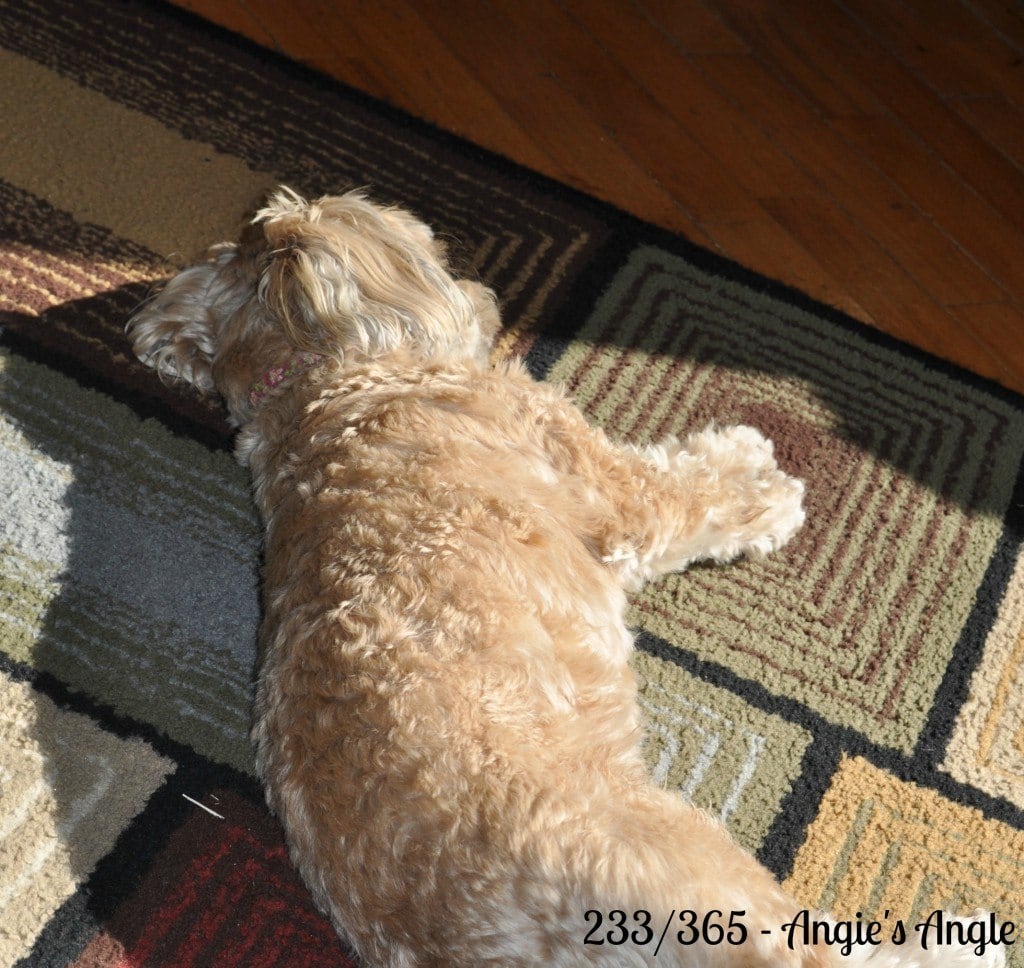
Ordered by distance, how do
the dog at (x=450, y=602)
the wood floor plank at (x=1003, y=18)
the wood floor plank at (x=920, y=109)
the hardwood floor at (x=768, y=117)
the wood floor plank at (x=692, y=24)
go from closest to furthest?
the dog at (x=450, y=602), the hardwood floor at (x=768, y=117), the wood floor plank at (x=920, y=109), the wood floor plank at (x=692, y=24), the wood floor plank at (x=1003, y=18)

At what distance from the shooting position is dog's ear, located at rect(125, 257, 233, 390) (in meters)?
2.47

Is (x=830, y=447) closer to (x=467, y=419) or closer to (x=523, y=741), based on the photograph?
(x=467, y=419)

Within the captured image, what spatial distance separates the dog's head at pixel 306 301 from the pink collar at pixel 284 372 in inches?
0.7

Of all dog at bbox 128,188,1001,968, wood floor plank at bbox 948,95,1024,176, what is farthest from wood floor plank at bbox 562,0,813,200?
dog at bbox 128,188,1001,968

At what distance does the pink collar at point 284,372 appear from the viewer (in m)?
2.28

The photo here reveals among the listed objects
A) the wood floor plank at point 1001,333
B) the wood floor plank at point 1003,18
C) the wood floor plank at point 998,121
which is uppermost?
the wood floor plank at point 1003,18

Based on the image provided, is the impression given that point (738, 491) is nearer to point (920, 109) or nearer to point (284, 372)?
point (284, 372)

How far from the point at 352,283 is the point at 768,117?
1953mm

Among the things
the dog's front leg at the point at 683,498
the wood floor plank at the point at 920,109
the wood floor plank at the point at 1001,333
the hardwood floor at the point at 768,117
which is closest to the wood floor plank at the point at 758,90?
the hardwood floor at the point at 768,117

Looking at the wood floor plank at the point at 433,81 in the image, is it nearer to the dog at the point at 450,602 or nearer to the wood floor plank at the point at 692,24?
the wood floor plank at the point at 692,24

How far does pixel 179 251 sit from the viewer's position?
2.93 m

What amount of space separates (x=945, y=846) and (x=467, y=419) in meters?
1.35

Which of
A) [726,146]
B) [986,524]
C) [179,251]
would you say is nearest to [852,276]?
[726,146]

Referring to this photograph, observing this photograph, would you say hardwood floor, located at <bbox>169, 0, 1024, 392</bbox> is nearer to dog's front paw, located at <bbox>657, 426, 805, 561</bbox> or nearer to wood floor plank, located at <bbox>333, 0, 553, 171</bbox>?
wood floor plank, located at <bbox>333, 0, 553, 171</bbox>
